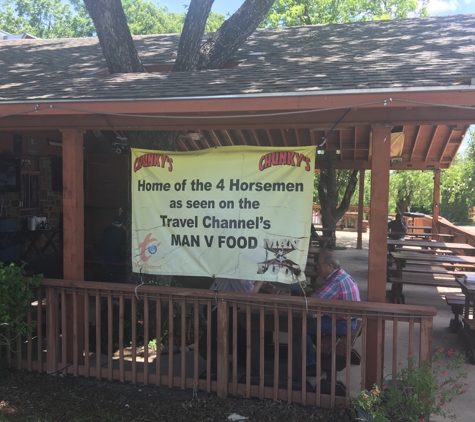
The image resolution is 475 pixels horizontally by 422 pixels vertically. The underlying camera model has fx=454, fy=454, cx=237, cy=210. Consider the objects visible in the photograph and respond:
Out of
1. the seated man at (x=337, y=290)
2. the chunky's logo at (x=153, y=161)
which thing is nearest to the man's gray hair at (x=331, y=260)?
the seated man at (x=337, y=290)

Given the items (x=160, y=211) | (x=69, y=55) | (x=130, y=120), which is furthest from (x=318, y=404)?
(x=69, y=55)

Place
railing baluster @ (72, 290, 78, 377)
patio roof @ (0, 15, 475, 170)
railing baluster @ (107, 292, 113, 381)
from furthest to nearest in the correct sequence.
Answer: railing baluster @ (72, 290, 78, 377) < railing baluster @ (107, 292, 113, 381) < patio roof @ (0, 15, 475, 170)

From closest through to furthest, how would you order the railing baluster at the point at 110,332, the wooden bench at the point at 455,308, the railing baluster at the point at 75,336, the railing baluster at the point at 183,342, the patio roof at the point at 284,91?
the patio roof at the point at 284,91 < the railing baluster at the point at 183,342 < the railing baluster at the point at 110,332 < the railing baluster at the point at 75,336 < the wooden bench at the point at 455,308

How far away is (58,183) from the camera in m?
8.78

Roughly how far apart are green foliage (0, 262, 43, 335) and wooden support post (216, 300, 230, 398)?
1858mm

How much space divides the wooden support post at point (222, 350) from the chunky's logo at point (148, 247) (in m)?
0.82

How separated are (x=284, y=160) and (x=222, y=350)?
1.81 m

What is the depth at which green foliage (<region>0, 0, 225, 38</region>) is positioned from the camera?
2875 cm

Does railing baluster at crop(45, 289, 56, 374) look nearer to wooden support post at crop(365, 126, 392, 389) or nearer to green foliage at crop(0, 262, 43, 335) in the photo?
green foliage at crop(0, 262, 43, 335)

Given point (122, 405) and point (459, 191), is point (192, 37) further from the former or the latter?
point (459, 191)

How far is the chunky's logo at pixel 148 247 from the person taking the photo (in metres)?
4.38

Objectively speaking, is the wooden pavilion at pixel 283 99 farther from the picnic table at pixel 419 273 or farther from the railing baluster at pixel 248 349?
the picnic table at pixel 419 273

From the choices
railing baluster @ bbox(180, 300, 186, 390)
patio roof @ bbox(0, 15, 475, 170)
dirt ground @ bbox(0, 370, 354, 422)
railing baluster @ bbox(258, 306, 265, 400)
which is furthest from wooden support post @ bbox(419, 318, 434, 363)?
railing baluster @ bbox(180, 300, 186, 390)

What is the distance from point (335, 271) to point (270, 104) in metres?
1.71
